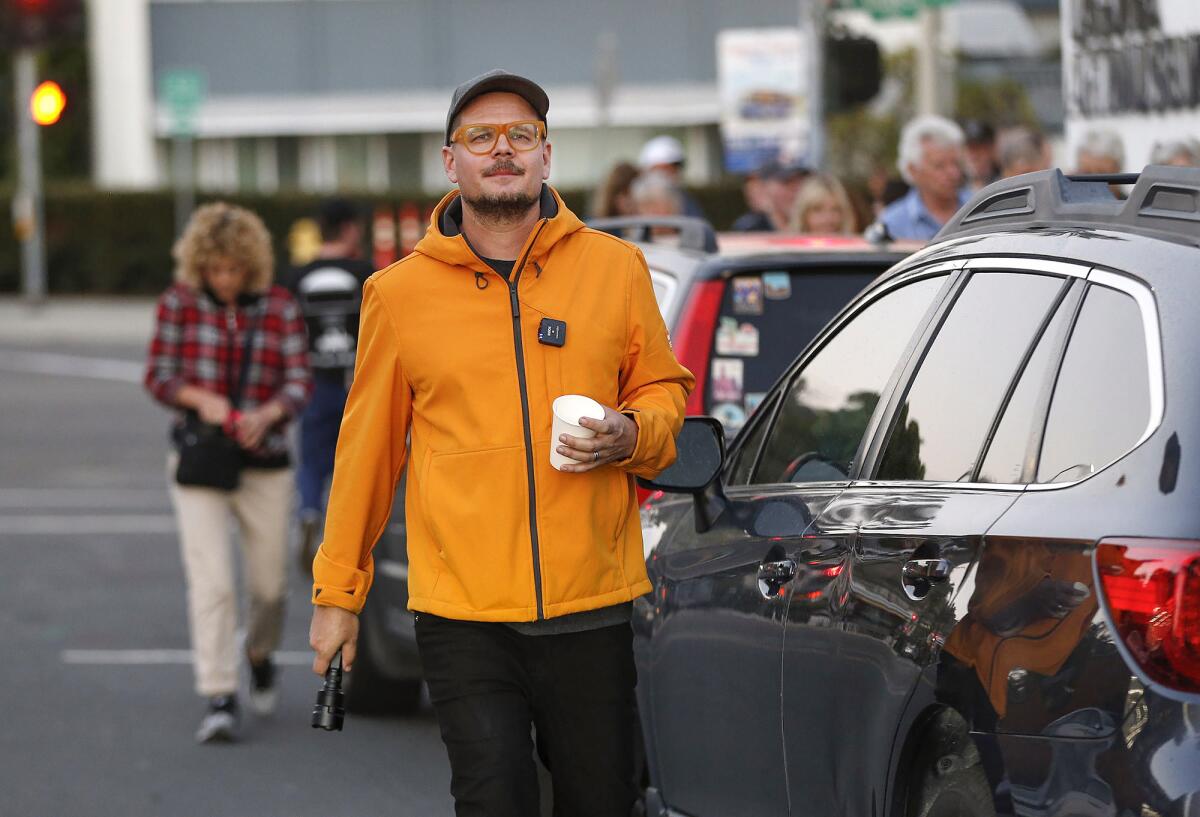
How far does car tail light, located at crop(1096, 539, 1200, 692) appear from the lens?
3.26m

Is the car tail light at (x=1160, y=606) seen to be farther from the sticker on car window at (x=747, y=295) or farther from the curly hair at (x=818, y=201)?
the curly hair at (x=818, y=201)

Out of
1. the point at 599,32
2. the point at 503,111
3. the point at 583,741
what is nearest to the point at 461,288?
the point at 503,111

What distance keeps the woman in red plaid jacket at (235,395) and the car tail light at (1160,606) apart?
222 inches

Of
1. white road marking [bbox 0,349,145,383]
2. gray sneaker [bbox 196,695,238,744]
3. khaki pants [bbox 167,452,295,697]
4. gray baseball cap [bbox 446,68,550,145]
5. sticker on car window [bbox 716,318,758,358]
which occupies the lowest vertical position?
gray sneaker [bbox 196,695,238,744]

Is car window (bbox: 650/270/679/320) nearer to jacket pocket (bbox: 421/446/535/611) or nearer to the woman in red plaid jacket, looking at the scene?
the woman in red plaid jacket

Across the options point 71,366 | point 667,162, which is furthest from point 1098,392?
point 71,366

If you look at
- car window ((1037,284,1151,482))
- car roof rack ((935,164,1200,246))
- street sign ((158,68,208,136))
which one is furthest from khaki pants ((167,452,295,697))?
street sign ((158,68,208,136))

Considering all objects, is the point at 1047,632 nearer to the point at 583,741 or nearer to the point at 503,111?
the point at 583,741

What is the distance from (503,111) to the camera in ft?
15.1

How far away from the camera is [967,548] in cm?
381

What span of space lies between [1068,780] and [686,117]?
135ft

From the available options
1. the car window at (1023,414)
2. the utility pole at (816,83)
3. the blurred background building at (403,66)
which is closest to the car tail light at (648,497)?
the car window at (1023,414)

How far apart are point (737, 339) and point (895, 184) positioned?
6972mm

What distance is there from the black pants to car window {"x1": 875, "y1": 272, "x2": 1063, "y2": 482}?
27.7 inches
